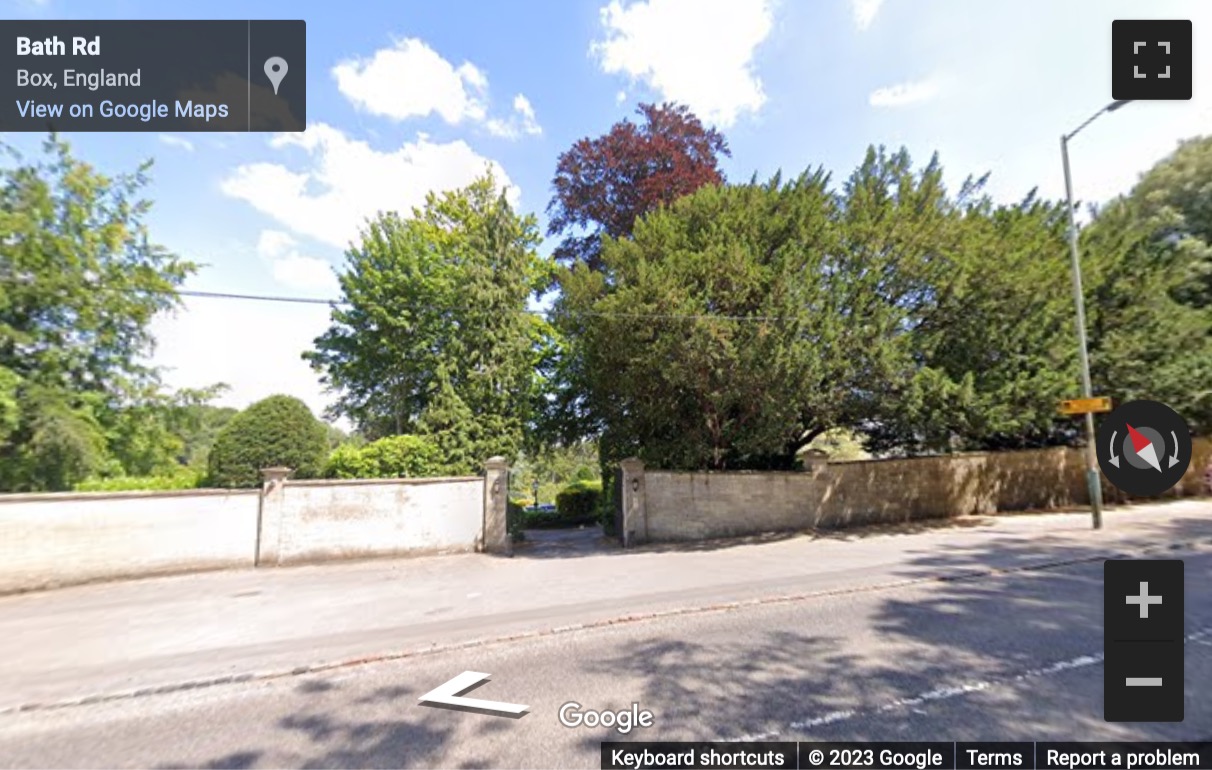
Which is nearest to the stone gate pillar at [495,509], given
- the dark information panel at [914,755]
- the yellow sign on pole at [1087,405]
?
Answer: the dark information panel at [914,755]

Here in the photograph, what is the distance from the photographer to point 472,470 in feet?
51.6

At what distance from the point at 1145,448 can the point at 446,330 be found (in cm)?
1834

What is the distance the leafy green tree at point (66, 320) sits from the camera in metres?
10.6

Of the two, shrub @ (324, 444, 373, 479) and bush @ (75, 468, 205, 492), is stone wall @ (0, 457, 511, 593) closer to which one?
shrub @ (324, 444, 373, 479)

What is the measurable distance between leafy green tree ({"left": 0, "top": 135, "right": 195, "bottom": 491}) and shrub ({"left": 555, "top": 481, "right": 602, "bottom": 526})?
52.1 feet

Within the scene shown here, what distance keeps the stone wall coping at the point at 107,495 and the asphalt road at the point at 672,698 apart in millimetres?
7677

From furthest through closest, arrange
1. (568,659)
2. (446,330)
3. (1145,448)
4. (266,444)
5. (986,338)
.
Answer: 1. (446,330)
2. (266,444)
3. (986,338)
4. (1145,448)
5. (568,659)

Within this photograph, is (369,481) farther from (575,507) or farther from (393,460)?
(575,507)

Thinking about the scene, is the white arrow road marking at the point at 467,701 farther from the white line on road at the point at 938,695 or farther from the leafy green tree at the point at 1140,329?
the leafy green tree at the point at 1140,329

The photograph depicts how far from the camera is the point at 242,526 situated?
11391mm

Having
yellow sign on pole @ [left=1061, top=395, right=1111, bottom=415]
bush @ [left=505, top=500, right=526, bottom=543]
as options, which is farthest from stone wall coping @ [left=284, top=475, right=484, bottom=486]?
yellow sign on pole @ [left=1061, top=395, right=1111, bottom=415]

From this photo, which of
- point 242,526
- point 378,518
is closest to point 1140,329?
point 378,518

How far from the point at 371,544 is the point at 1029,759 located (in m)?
12.3

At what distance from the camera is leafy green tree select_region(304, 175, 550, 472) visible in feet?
54.3
